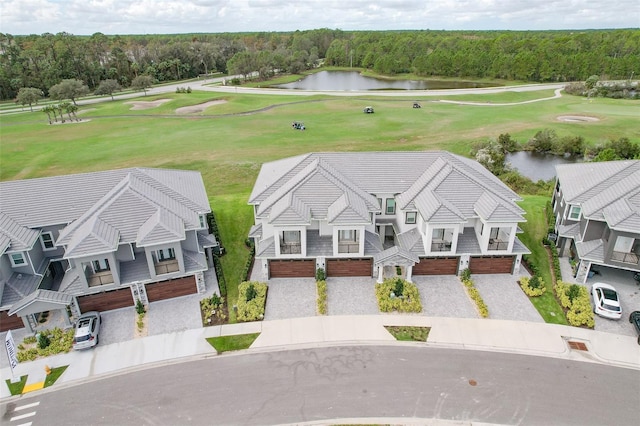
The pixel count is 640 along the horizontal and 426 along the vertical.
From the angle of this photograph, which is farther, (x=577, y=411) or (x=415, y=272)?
(x=415, y=272)

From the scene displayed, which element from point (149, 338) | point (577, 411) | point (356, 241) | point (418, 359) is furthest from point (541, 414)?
point (149, 338)

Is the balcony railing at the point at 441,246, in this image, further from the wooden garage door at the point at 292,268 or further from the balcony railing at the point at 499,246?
the wooden garage door at the point at 292,268

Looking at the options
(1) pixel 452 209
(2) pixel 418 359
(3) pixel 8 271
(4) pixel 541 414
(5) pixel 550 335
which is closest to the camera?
(4) pixel 541 414

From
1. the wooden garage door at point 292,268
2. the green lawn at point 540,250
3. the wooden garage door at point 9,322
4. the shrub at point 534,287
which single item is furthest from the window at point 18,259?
the green lawn at point 540,250

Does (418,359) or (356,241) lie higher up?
(356,241)

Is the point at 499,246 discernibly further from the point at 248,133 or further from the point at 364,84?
the point at 364,84

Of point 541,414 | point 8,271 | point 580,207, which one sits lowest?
point 541,414

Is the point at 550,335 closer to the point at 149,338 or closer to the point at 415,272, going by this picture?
the point at 415,272

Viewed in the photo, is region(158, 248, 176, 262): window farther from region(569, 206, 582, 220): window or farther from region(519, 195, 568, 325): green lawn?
region(569, 206, 582, 220): window
